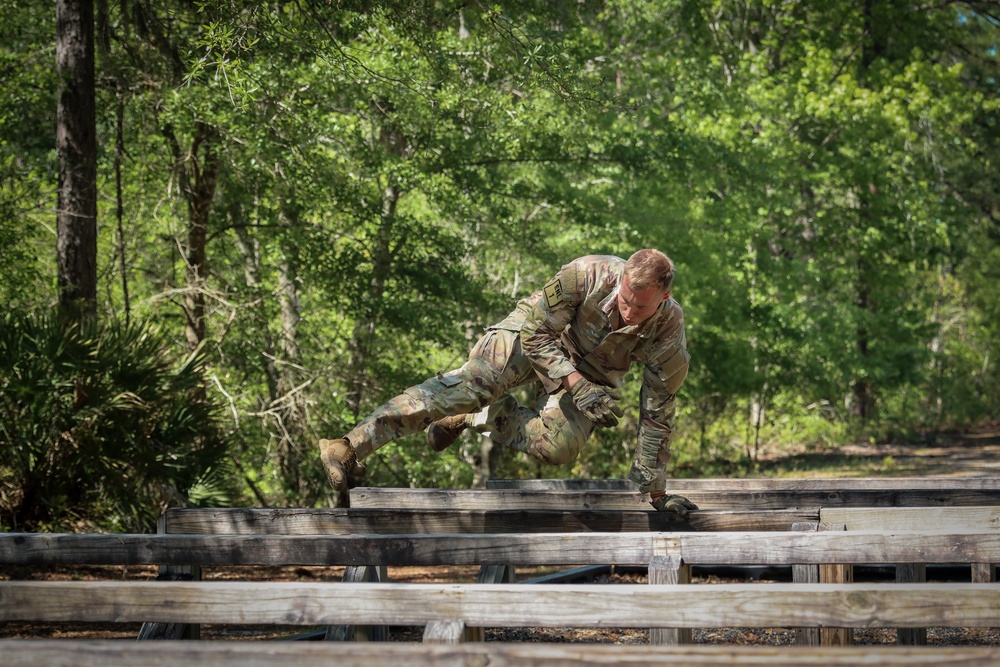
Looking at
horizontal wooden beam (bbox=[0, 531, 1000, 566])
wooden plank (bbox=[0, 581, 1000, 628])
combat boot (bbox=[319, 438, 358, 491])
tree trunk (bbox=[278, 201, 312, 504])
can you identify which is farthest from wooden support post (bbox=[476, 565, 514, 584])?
tree trunk (bbox=[278, 201, 312, 504])

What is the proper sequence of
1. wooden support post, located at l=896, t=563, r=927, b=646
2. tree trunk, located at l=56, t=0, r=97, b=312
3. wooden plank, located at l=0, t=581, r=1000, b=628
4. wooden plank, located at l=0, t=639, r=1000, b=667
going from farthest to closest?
tree trunk, located at l=56, t=0, r=97, b=312 → wooden support post, located at l=896, t=563, r=927, b=646 → wooden plank, located at l=0, t=581, r=1000, b=628 → wooden plank, located at l=0, t=639, r=1000, b=667

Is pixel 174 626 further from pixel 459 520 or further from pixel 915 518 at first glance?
pixel 915 518

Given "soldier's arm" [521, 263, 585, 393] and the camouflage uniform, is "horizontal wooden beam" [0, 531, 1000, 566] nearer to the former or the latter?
the camouflage uniform

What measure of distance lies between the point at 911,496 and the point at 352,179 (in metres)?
8.93

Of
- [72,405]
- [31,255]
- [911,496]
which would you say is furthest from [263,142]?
[911,496]

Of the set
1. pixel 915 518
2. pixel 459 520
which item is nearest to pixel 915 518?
pixel 915 518

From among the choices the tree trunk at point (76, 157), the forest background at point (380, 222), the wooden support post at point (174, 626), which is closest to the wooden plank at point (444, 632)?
the wooden support post at point (174, 626)

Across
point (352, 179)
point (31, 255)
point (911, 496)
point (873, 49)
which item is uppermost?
point (873, 49)

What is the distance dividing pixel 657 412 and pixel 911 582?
1560 mm

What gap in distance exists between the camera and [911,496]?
628 cm

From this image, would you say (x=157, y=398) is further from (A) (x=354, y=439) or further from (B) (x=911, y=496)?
(B) (x=911, y=496)

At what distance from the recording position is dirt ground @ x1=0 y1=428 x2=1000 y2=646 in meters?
6.48

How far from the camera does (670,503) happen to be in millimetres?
5766

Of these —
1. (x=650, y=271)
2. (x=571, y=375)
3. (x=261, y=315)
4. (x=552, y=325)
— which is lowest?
(x=571, y=375)
